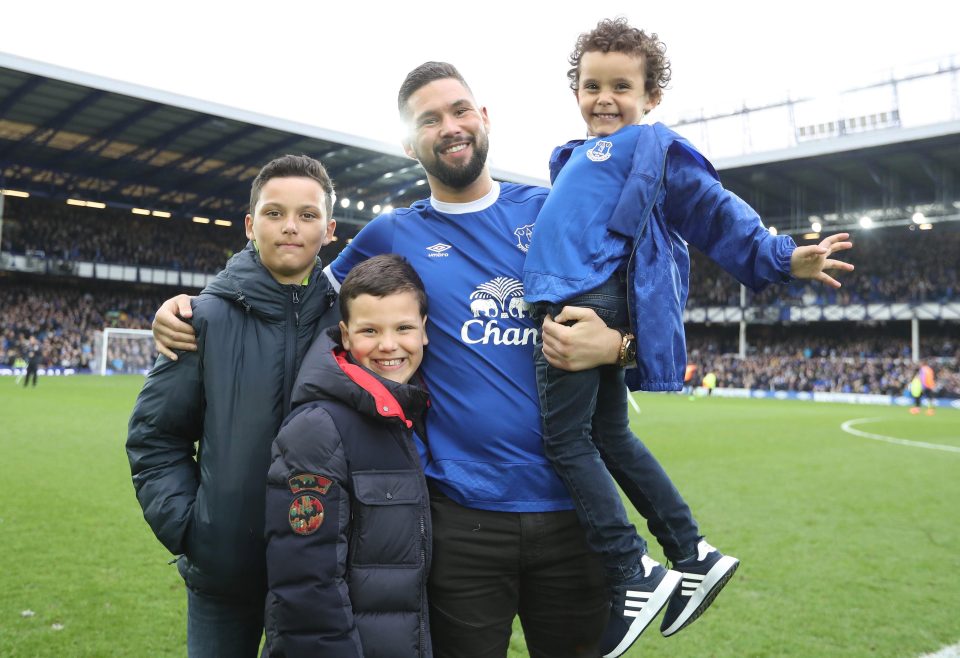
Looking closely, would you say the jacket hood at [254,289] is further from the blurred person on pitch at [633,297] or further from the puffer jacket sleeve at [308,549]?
the blurred person on pitch at [633,297]

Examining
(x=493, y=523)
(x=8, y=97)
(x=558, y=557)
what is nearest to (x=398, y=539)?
(x=493, y=523)

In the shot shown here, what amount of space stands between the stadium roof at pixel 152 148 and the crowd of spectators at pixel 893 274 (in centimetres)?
2052

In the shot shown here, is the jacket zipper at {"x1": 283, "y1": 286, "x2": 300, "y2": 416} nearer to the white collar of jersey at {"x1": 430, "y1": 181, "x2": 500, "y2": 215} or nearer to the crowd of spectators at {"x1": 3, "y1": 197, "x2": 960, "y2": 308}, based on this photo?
the white collar of jersey at {"x1": 430, "y1": 181, "x2": 500, "y2": 215}

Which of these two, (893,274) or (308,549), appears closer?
(308,549)

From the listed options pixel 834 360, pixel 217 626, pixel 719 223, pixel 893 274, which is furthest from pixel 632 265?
pixel 893 274

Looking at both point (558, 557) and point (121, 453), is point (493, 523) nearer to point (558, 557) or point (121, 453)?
point (558, 557)

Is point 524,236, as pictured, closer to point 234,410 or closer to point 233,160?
point 234,410

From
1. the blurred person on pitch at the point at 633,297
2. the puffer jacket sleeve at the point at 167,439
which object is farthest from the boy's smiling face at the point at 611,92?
the puffer jacket sleeve at the point at 167,439

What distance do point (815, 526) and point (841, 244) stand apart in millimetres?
5901

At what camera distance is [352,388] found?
6.60 feet

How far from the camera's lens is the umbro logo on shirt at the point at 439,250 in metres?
2.44

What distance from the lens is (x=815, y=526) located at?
23.8 feet

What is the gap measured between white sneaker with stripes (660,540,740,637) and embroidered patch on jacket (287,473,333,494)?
1226 millimetres

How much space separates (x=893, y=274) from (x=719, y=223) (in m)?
45.1
